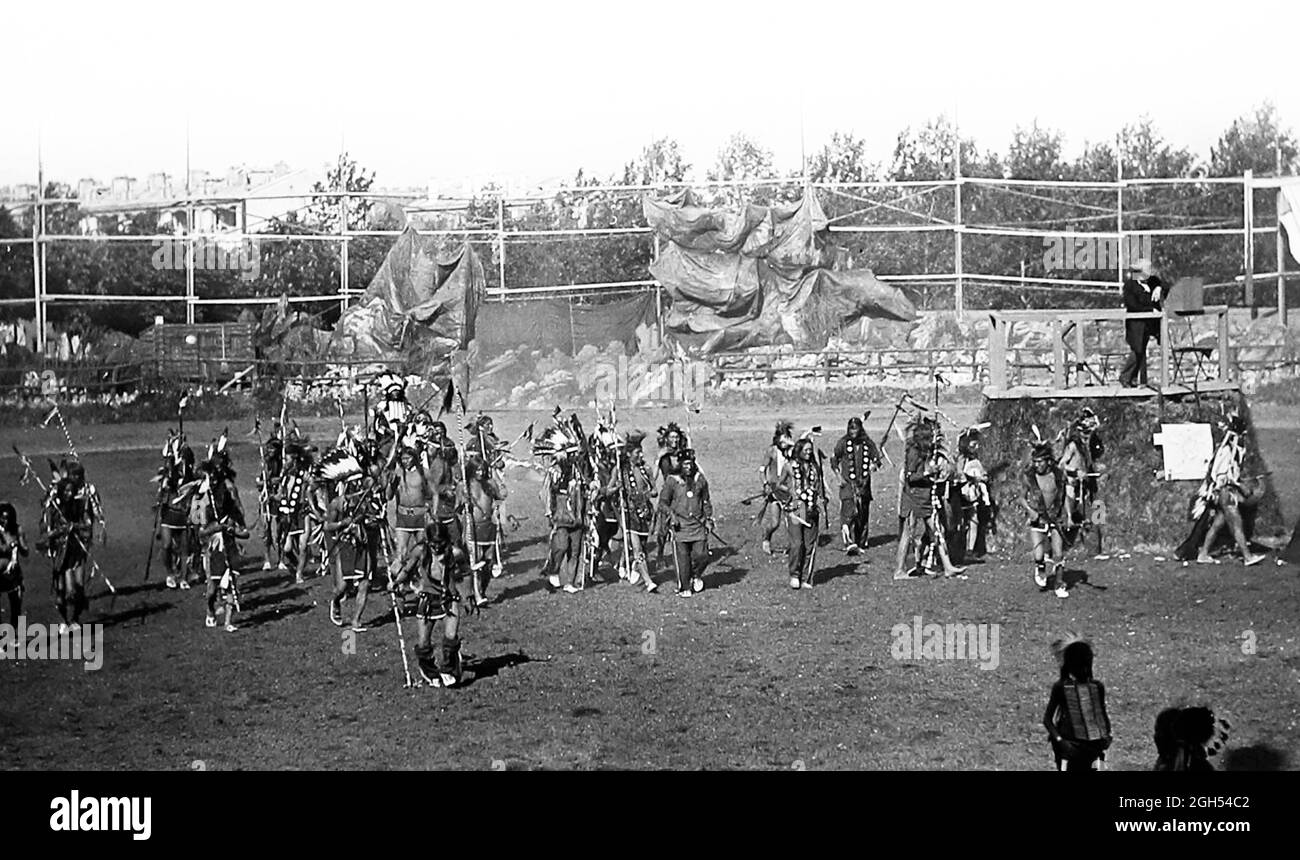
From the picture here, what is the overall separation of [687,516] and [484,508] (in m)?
1.75

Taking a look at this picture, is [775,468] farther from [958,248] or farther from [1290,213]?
[1290,213]

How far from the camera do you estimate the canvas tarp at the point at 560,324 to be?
14.6 m

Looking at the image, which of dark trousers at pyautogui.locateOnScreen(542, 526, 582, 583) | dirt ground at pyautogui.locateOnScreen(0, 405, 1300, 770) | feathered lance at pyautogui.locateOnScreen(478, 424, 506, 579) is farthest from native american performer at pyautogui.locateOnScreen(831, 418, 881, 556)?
feathered lance at pyautogui.locateOnScreen(478, 424, 506, 579)

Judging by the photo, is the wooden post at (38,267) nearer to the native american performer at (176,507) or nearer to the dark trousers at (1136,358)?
the native american performer at (176,507)

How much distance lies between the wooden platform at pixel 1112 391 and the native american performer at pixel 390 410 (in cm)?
512

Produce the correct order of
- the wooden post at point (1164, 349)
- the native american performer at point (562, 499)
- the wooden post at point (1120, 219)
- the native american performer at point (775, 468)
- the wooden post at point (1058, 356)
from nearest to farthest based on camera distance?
the wooden post at point (1120, 219)
the native american performer at point (562, 499)
the wooden post at point (1164, 349)
the native american performer at point (775, 468)
the wooden post at point (1058, 356)

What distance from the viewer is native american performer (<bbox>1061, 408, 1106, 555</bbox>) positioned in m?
14.6

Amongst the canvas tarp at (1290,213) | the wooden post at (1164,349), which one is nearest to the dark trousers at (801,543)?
the wooden post at (1164,349)

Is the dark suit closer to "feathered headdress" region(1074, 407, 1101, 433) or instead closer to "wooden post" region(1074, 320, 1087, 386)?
"wooden post" region(1074, 320, 1087, 386)

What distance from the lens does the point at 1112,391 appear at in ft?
50.1

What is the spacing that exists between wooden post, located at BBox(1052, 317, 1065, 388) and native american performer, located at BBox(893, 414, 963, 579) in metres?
1.15

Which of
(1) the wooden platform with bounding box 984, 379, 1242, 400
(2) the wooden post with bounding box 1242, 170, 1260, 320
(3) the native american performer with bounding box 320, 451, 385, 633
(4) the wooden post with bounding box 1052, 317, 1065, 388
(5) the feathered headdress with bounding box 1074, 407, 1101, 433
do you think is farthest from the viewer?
(1) the wooden platform with bounding box 984, 379, 1242, 400
